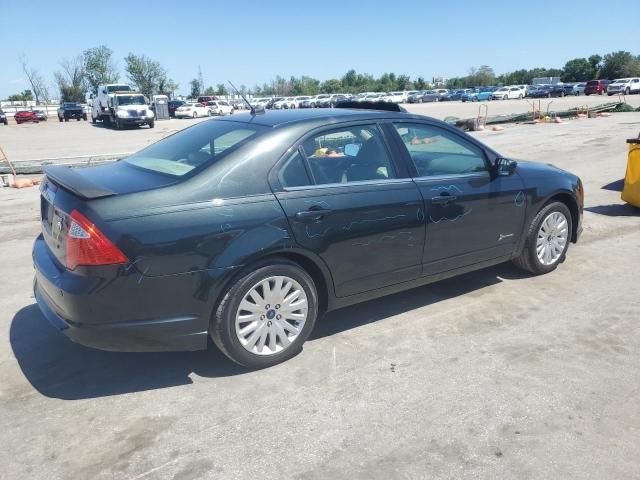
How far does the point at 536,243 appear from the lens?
4953 mm

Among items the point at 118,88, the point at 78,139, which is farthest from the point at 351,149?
the point at 118,88

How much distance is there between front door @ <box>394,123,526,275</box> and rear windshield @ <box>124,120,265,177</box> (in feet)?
4.06

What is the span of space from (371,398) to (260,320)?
2.78 feet

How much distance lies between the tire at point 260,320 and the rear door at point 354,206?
0.69 feet

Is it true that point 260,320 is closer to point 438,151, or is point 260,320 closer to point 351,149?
point 351,149

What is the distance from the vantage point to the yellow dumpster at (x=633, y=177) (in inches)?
288

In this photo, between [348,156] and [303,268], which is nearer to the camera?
[303,268]

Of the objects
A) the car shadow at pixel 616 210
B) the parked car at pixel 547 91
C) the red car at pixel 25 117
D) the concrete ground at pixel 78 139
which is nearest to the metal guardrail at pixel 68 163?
the concrete ground at pixel 78 139

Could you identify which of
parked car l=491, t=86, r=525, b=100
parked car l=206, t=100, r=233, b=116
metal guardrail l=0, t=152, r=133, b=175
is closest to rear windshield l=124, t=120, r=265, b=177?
metal guardrail l=0, t=152, r=133, b=175

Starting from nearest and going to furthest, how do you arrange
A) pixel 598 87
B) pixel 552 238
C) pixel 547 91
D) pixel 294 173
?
pixel 294 173
pixel 552 238
pixel 598 87
pixel 547 91

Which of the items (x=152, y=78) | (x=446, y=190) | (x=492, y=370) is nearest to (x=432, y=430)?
(x=492, y=370)

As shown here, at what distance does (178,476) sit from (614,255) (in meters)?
5.11

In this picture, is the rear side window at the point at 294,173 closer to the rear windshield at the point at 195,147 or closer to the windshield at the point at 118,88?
the rear windshield at the point at 195,147

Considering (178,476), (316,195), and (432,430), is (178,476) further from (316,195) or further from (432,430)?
(316,195)
